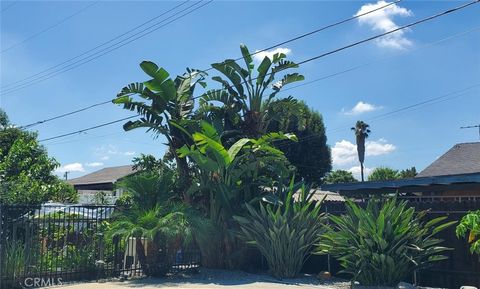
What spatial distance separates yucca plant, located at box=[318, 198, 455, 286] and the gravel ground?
123 cm

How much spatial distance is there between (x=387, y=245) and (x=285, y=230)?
2.82 metres

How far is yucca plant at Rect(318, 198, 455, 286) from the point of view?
959 centimetres

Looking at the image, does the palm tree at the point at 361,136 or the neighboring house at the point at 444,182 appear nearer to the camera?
the neighboring house at the point at 444,182

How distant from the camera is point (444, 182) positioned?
13.5 metres

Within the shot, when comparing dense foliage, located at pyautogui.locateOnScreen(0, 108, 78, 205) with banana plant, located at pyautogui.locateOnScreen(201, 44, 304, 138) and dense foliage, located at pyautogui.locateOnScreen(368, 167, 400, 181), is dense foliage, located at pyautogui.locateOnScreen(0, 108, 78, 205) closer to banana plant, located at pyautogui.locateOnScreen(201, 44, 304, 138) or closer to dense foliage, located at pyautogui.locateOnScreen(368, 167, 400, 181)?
banana plant, located at pyautogui.locateOnScreen(201, 44, 304, 138)

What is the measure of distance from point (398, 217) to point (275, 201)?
3.47 meters

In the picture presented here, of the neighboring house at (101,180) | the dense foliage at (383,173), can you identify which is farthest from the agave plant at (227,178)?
the dense foliage at (383,173)

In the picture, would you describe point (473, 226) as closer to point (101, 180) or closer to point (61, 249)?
point (61, 249)

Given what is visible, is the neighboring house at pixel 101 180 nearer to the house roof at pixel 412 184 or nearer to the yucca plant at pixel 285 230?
the house roof at pixel 412 184

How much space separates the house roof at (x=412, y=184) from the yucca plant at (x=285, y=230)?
312 centimetres

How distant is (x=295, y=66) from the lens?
596 inches

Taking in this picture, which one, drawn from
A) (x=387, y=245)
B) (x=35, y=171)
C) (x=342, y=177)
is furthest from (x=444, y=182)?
(x=342, y=177)

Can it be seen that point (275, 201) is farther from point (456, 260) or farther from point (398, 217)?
point (456, 260)

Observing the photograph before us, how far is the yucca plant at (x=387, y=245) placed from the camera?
9586 mm
